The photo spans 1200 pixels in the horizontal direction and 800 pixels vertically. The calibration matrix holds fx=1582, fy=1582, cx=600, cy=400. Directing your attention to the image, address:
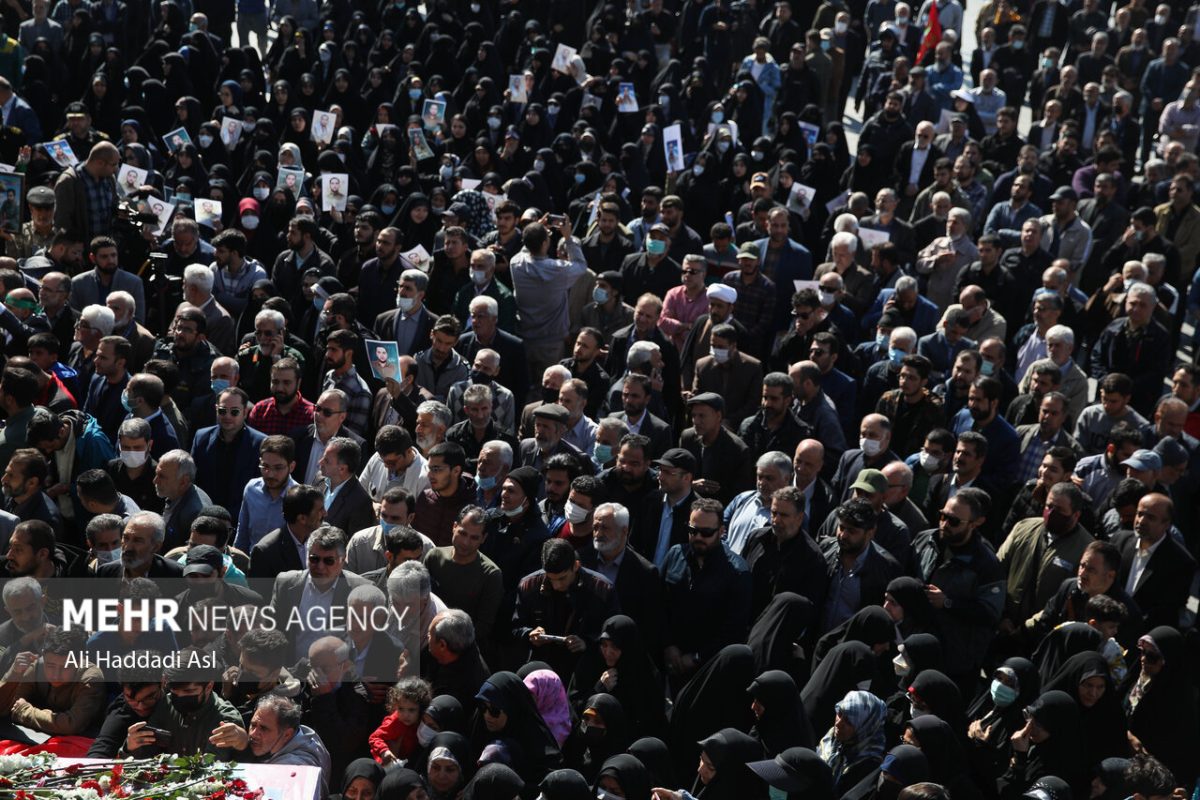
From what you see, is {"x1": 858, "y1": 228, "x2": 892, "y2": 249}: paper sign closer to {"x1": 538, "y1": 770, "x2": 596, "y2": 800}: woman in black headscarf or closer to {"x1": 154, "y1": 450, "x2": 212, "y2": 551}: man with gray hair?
{"x1": 154, "y1": 450, "x2": 212, "y2": 551}: man with gray hair

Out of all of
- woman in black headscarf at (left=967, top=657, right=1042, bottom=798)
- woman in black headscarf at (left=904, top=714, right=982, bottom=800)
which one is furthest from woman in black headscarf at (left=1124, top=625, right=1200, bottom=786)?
woman in black headscarf at (left=904, top=714, right=982, bottom=800)

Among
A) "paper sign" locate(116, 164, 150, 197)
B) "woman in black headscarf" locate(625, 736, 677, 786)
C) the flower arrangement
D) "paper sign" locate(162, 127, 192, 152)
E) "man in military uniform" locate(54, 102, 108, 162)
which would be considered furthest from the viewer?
"man in military uniform" locate(54, 102, 108, 162)

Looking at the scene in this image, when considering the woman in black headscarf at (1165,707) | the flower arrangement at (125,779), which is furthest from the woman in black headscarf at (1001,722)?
the flower arrangement at (125,779)

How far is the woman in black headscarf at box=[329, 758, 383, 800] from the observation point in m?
6.96

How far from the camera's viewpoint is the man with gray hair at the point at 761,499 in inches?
364

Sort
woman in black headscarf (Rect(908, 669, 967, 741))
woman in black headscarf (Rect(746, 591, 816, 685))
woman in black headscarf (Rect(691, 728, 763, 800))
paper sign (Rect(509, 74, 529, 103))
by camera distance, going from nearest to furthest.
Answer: woman in black headscarf (Rect(691, 728, 763, 800)) → woman in black headscarf (Rect(908, 669, 967, 741)) → woman in black headscarf (Rect(746, 591, 816, 685)) → paper sign (Rect(509, 74, 529, 103))

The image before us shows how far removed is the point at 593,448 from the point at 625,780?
3.57 metres

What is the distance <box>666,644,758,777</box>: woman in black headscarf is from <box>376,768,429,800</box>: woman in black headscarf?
1591mm

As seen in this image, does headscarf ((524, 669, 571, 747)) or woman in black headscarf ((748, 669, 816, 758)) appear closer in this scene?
woman in black headscarf ((748, 669, 816, 758))

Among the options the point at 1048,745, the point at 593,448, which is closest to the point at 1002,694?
the point at 1048,745

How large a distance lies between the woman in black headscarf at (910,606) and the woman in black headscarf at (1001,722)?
54cm

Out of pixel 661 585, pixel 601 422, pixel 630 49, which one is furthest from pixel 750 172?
pixel 661 585

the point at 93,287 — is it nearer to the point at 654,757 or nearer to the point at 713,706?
the point at 713,706

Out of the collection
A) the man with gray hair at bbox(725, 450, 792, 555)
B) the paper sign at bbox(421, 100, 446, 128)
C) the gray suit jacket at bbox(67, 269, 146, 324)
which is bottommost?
the man with gray hair at bbox(725, 450, 792, 555)
